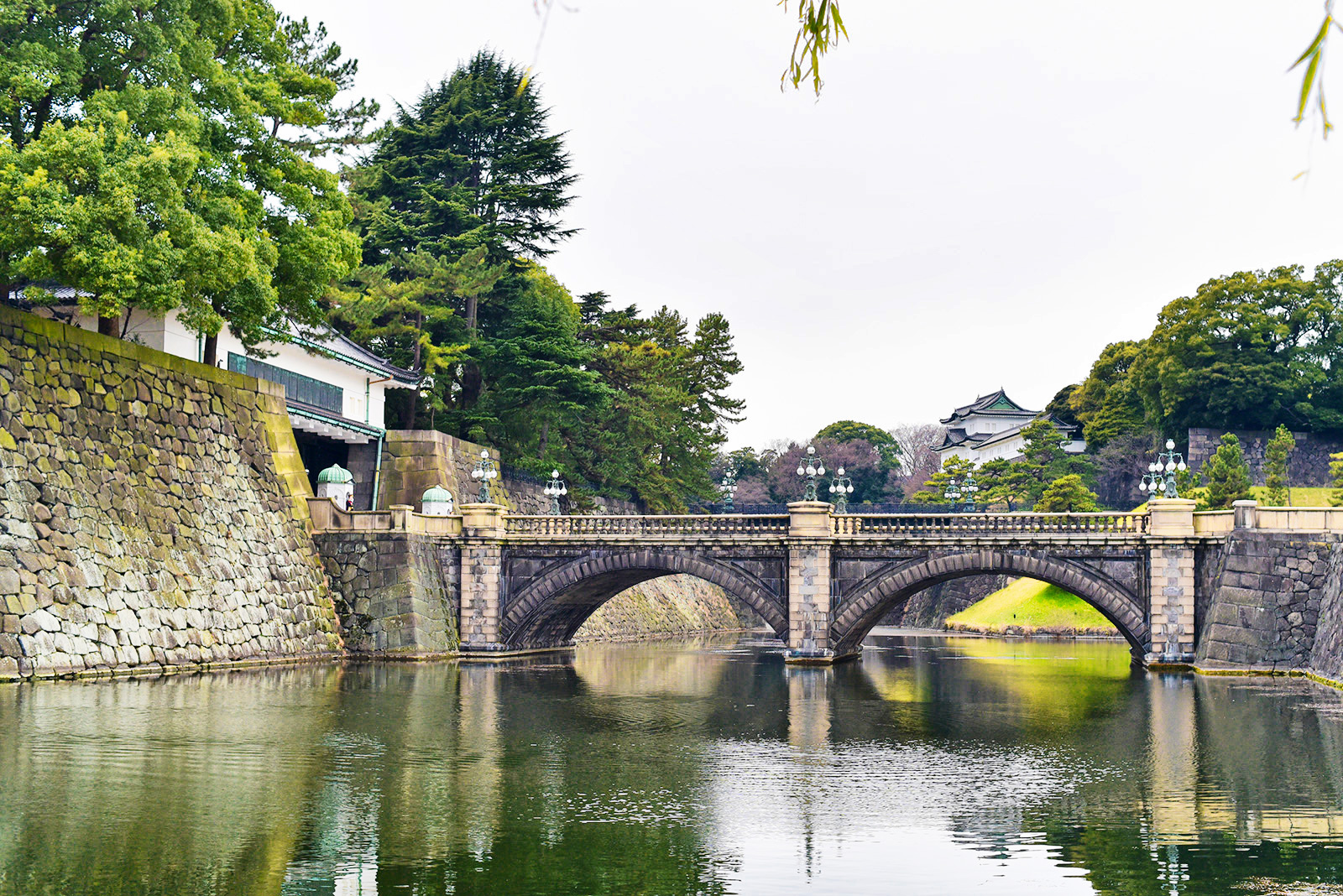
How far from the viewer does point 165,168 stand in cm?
3734

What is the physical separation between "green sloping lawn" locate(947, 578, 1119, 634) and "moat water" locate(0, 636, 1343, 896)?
33.9 m

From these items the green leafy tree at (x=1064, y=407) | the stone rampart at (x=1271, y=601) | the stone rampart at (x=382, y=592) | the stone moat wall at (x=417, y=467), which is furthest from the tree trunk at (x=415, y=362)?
the green leafy tree at (x=1064, y=407)

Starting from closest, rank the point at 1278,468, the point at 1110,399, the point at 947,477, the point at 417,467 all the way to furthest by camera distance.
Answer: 1. the point at 417,467
2. the point at 1278,468
3. the point at 947,477
4. the point at 1110,399

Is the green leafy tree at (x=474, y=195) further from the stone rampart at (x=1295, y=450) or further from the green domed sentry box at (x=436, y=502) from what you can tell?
the stone rampart at (x=1295, y=450)

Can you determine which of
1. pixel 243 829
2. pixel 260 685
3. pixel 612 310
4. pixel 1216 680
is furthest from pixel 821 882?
pixel 612 310

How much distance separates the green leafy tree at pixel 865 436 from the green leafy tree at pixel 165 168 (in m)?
87.4

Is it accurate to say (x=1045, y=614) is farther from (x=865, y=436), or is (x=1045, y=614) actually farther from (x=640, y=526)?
(x=865, y=436)

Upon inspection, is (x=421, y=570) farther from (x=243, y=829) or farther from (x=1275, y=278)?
(x=1275, y=278)

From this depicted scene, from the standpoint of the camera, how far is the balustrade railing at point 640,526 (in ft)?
174

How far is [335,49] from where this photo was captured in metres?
56.1

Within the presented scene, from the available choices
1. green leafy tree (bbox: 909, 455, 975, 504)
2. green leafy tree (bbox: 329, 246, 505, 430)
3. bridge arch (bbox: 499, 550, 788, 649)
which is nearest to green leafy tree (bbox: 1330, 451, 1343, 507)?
green leafy tree (bbox: 909, 455, 975, 504)

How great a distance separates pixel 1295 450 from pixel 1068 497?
1748 cm

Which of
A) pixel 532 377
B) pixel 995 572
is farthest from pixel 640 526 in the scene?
pixel 532 377

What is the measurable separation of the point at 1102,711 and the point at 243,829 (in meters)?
24.4
